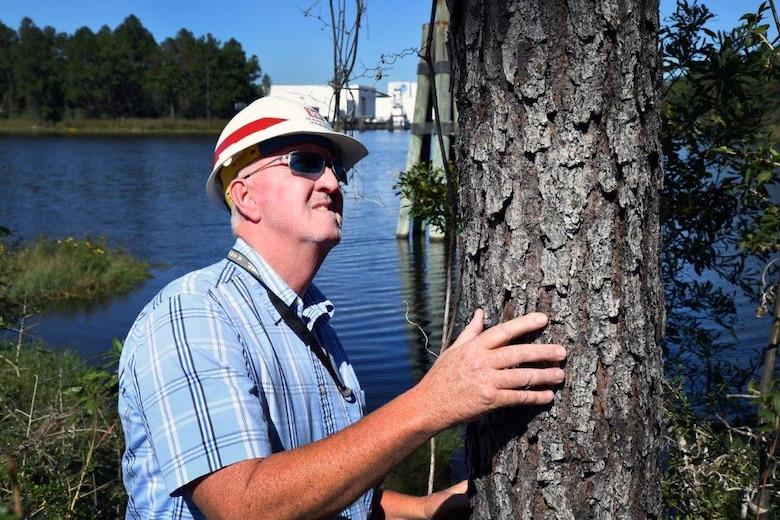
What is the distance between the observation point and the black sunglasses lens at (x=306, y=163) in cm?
236

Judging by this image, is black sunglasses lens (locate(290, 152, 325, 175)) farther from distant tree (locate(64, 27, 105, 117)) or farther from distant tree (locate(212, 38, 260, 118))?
distant tree (locate(64, 27, 105, 117))

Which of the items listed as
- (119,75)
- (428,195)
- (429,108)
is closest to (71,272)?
(429,108)

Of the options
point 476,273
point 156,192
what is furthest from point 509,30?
point 156,192

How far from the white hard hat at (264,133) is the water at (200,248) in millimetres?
1282

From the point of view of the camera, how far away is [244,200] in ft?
7.68

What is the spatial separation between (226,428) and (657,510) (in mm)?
983

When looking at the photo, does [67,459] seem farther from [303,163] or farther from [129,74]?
[129,74]

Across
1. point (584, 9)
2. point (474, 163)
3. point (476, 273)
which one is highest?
point (584, 9)

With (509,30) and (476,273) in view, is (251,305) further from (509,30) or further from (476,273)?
(509,30)

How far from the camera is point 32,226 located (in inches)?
968

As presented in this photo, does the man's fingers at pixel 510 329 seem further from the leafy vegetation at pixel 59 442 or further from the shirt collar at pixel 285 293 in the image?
the leafy vegetation at pixel 59 442

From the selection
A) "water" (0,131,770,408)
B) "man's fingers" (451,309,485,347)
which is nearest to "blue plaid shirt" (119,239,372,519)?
"man's fingers" (451,309,485,347)

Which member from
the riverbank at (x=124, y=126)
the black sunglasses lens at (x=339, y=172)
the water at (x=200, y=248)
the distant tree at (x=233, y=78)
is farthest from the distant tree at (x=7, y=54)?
the black sunglasses lens at (x=339, y=172)

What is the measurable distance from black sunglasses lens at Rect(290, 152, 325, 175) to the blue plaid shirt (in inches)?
9.5
